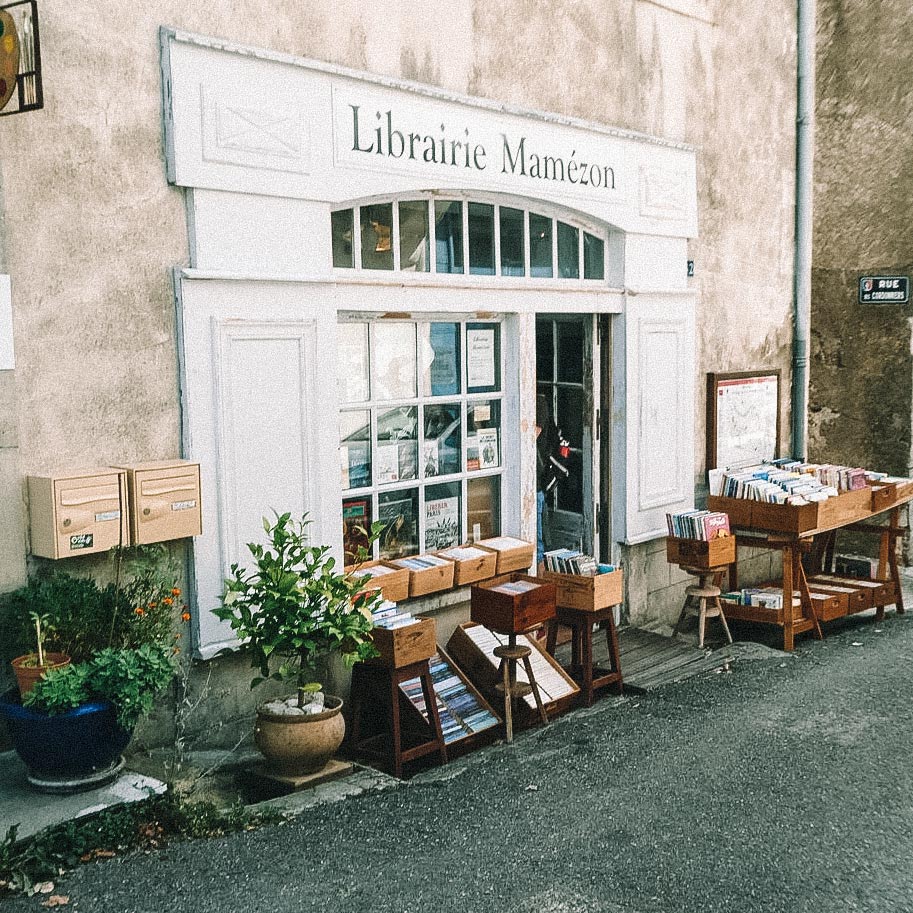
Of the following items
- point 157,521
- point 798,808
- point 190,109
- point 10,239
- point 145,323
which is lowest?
point 798,808

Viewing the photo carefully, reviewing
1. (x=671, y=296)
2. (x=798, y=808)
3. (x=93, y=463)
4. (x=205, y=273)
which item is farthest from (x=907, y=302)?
(x=93, y=463)

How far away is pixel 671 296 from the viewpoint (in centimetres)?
884

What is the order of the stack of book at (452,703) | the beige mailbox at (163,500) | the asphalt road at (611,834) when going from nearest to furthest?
the asphalt road at (611,834), the beige mailbox at (163,500), the stack of book at (452,703)

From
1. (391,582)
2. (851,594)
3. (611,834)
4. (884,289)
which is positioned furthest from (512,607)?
(884,289)

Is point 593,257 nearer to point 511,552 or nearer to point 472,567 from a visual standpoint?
point 511,552

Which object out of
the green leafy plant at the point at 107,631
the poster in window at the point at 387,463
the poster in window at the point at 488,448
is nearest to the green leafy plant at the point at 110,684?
the green leafy plant at the point at 107,631

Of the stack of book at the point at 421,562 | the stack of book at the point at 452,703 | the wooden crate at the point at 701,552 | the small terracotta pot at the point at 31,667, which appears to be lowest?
the stack of book at the point at 452,703

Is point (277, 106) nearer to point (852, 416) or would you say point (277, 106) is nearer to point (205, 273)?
point (205, 273)

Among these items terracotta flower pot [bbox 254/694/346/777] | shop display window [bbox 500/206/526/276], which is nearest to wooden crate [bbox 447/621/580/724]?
terracotta flower pot [bbox 254/694/346/777]

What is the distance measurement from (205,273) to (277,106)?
1.04 metres

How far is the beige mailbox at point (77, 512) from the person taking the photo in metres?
5.14

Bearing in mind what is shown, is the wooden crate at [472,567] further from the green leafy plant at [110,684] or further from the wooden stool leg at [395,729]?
the green leafy plant at [110,684]

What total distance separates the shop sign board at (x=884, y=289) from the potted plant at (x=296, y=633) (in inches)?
280

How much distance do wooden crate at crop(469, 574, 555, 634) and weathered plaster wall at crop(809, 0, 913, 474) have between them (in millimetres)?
5765
